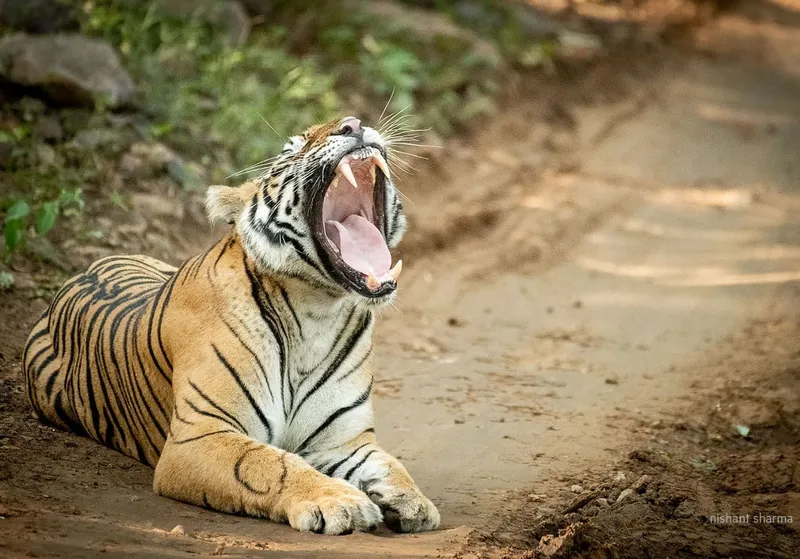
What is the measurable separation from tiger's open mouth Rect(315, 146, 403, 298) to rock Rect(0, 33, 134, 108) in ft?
11.9

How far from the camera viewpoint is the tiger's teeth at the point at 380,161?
157 inches

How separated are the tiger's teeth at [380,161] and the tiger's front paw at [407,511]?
3.75 feet

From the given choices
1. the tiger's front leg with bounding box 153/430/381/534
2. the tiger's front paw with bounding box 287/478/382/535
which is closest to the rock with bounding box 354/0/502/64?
the tiger's front leg with bounding box 153/430/381/534

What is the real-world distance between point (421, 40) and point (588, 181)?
2.59 meters

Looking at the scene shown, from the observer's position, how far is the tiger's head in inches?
157

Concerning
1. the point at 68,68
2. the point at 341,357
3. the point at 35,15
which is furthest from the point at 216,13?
the point at 341,357

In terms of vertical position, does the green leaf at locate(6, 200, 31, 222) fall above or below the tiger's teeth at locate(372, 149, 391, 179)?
below

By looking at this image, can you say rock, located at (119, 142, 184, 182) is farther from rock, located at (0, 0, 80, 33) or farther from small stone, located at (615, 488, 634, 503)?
small stone, located at (615, 488, 634, 503)

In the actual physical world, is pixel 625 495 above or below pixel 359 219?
below

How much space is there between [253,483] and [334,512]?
320 millimetres

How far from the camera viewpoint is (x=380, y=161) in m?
4.00

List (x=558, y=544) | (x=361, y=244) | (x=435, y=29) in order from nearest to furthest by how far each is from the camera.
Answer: (x=558, y=544)
(x=361, y=244)
(x=435, y=29)

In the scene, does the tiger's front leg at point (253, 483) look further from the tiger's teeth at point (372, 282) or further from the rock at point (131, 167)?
the rock at point (131, 167)

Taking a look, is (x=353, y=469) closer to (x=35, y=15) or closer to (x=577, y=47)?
(x=35, y=15)
